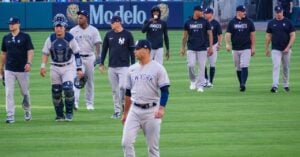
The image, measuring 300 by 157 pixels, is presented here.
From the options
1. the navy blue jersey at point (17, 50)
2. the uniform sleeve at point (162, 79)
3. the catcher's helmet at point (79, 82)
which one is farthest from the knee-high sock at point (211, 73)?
the uniform sleeve at point (162, 79)

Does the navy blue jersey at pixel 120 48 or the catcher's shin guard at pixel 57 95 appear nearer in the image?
the catcher's shin guard at pixel 57 95

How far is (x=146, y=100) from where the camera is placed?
48.6 ft

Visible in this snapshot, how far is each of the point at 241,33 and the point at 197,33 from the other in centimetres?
114

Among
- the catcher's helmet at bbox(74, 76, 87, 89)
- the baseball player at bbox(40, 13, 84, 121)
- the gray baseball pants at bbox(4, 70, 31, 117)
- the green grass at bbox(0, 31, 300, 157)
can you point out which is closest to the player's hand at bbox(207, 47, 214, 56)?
the green grass at bbox(0, 31, 300, 157)

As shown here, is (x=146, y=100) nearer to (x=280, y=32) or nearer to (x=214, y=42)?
Answer: (x=280, y=32)

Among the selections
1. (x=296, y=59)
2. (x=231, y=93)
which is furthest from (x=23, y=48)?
(x=296, y=59)

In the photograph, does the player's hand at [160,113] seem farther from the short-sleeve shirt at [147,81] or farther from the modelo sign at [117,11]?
the modelo sign at [117,11]

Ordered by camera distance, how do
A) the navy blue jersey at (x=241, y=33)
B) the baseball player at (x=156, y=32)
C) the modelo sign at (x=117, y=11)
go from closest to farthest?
the baseball player at (x=156, y=32) < the navy blue jersey at (x=241, y=33) < the modelo sign at (x=117, y=11)

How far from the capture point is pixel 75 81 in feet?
71.3

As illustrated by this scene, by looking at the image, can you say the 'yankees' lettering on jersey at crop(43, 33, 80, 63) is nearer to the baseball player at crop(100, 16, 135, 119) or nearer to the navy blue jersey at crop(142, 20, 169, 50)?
the baseball player at crop(100, 16, 135, 119)

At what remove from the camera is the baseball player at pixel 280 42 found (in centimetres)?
2641

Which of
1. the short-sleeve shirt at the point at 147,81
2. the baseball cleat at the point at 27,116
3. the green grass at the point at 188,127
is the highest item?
the short-sleeve shirt at the point at 147,81

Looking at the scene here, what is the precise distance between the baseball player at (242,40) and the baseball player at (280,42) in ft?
2.02

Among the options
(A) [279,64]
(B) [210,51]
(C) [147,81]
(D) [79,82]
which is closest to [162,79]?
(C) [147,81]
